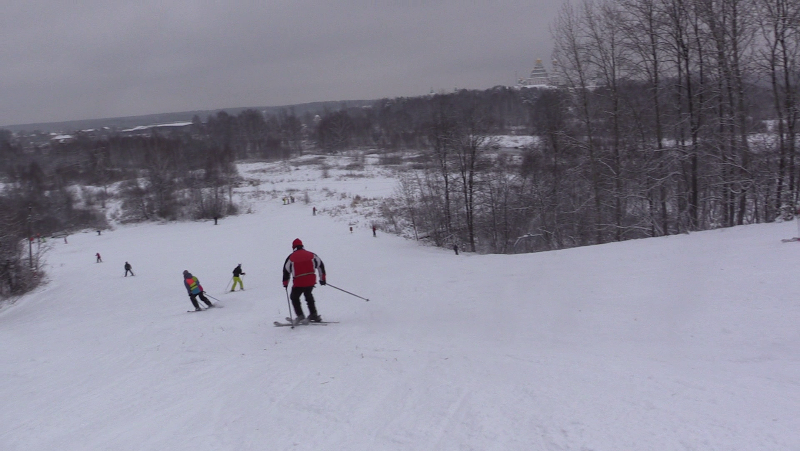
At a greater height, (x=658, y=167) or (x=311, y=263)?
(x=658, y=167)

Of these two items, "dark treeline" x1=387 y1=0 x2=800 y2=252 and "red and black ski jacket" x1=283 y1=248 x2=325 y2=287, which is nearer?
"red and black ski jacket" x1=283 y1=248 x2=325 y2=287

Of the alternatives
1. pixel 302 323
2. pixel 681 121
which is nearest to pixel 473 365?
pixel 302 323

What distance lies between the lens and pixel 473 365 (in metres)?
6.38

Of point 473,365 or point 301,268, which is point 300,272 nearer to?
point 301,268

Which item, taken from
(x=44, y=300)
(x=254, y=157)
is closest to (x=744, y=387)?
(x=44, y=300)

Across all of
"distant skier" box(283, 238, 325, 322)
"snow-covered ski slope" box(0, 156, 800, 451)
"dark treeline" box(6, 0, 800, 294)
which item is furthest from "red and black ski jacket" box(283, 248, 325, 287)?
"dark treeline" box(6, 0, 800, 294)

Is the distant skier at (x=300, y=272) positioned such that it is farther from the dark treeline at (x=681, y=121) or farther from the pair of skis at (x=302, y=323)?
the dark treeline at (x=681, y=121)

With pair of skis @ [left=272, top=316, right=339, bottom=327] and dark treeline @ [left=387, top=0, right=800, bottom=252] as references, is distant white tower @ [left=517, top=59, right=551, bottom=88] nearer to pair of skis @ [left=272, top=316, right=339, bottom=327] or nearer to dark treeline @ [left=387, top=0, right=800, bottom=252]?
dark treeline @ [left=387, top=0, right=800, bottom=252]

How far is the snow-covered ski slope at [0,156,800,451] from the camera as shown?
15.1 feet

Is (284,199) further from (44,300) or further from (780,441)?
(780,441)

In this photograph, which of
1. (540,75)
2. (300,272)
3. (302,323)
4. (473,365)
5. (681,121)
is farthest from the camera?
(540,75)

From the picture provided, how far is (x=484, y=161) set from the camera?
100ft

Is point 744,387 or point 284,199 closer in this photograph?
point 744,387

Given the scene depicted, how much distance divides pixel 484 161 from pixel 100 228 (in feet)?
157
